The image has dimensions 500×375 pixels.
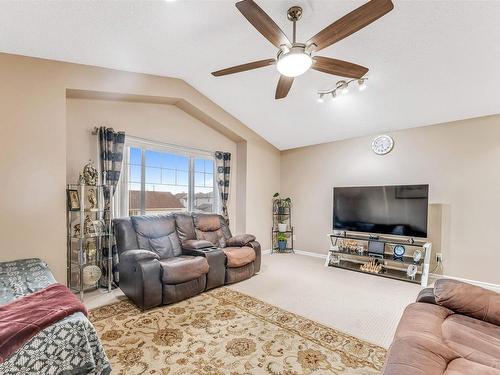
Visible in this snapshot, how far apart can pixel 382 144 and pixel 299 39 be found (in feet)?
9.06

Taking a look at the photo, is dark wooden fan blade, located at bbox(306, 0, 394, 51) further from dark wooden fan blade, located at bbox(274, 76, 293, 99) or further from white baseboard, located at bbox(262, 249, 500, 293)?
white baseboard, located at bbox(262, 249, 500, 293)

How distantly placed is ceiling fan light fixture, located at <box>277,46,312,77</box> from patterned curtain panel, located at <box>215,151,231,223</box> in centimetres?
312

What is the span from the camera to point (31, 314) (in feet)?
4.86

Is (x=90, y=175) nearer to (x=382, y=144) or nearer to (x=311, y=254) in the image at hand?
(x=311, y=254)

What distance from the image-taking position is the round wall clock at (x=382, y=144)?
451 centimetres

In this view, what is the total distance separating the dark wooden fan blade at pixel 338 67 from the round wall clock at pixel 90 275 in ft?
11.4

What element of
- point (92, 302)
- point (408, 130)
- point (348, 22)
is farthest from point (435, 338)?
point (408, 130)

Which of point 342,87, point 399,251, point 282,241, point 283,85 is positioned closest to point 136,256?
point 283,85

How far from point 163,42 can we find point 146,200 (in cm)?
237

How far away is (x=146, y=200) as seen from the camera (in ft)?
13.8

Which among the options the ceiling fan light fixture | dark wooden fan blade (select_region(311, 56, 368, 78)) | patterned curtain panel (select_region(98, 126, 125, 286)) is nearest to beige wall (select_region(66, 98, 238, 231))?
patterned curtain panel (select_region(98, 126, 125, 286))

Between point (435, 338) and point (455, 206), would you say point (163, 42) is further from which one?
point (455, 206)

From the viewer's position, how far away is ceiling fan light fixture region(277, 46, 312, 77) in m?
1.98

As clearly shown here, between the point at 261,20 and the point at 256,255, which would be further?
the point at 256,255
